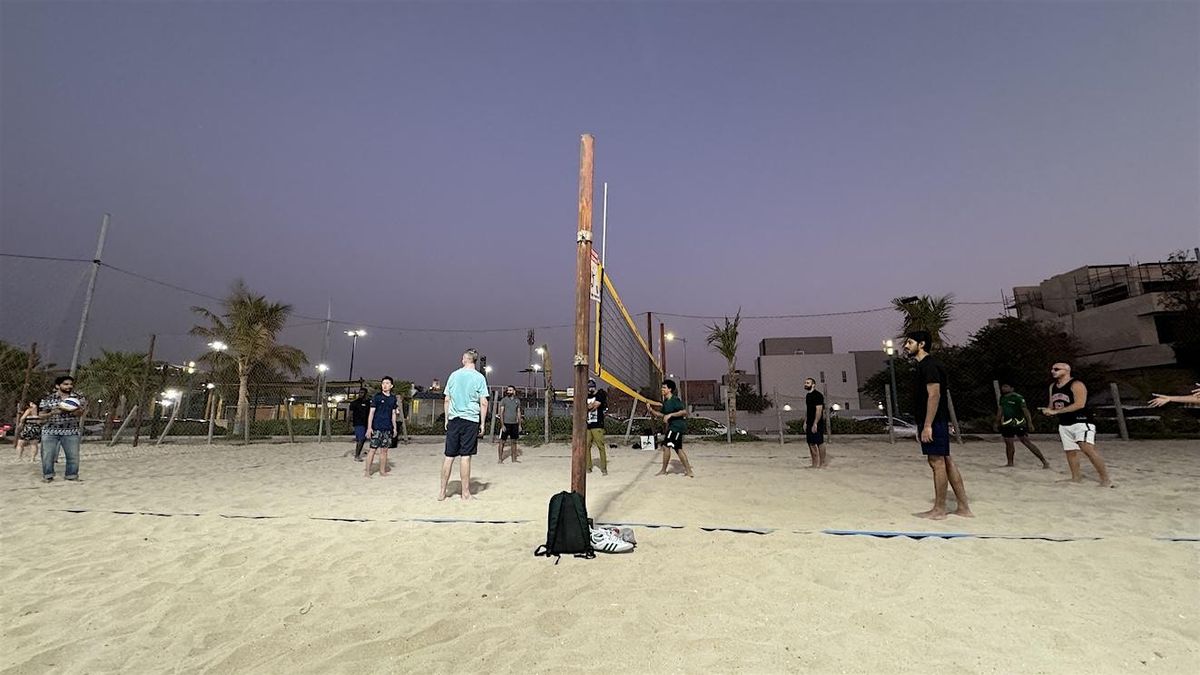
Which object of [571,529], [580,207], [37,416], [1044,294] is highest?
[1044,294]

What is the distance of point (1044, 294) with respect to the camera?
1372 inches

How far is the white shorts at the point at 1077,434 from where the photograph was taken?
232 inches

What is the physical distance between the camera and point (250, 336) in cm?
2497

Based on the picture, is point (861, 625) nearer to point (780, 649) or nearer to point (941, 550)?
point (780, 649)

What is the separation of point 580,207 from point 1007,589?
13.0ft

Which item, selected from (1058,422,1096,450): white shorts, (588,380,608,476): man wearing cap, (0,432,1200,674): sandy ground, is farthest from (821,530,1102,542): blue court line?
(588,380,608,476): man wearing cap

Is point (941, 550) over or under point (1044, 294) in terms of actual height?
under

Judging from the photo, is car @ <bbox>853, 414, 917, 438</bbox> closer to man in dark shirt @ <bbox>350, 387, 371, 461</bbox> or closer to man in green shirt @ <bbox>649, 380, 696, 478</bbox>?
man in green shirt @ <bbox>649, 380, 696, 478</bbox>

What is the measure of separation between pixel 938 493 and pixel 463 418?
4.99 metres

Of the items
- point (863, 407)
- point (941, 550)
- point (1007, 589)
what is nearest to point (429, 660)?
point (1007, 589)

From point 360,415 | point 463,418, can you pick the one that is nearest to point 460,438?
point 463,418

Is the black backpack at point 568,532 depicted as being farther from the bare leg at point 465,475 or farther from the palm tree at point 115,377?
the palm tree at point 115,377

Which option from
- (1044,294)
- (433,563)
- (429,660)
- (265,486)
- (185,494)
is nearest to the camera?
(429,660)

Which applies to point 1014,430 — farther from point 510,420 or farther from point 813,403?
point 510,420
